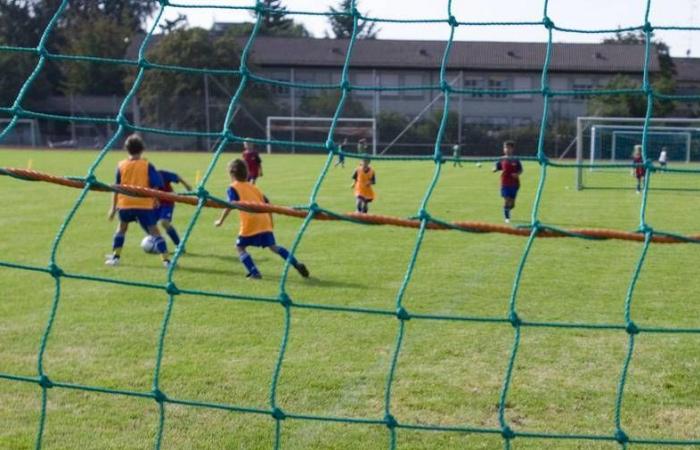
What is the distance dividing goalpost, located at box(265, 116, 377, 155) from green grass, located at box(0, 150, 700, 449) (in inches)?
1012

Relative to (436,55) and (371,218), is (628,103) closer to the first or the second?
(436,55)

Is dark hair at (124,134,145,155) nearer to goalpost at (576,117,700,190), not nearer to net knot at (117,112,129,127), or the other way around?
net knot at (117,112,129,127)

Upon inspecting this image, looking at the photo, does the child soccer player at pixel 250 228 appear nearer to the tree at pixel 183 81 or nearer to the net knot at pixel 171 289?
the net knot at pixel 171 289

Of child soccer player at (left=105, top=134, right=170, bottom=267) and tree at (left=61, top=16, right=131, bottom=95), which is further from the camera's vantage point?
tree at (left=61, top=16, right=131, bottom=95)

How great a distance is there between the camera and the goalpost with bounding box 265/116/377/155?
37938mm

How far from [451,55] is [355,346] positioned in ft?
115

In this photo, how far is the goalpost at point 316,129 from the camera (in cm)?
3794

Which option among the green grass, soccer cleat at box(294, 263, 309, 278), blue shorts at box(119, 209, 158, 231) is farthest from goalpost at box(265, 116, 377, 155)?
soccer cleat at box(294, 263, 309, 278)

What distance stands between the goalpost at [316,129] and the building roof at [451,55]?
9.00 feet

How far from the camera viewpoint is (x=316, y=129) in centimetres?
4028

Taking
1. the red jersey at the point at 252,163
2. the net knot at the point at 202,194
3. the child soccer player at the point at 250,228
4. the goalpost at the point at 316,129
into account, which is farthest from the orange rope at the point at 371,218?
the goalpost at the point at 316,129

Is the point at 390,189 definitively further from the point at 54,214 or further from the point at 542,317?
the point at 542,317

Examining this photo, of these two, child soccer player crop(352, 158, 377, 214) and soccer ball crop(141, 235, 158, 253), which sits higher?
child soccer player crop(352, 158, 377, 214)

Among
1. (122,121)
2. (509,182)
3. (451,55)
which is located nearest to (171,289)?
(122,121)
